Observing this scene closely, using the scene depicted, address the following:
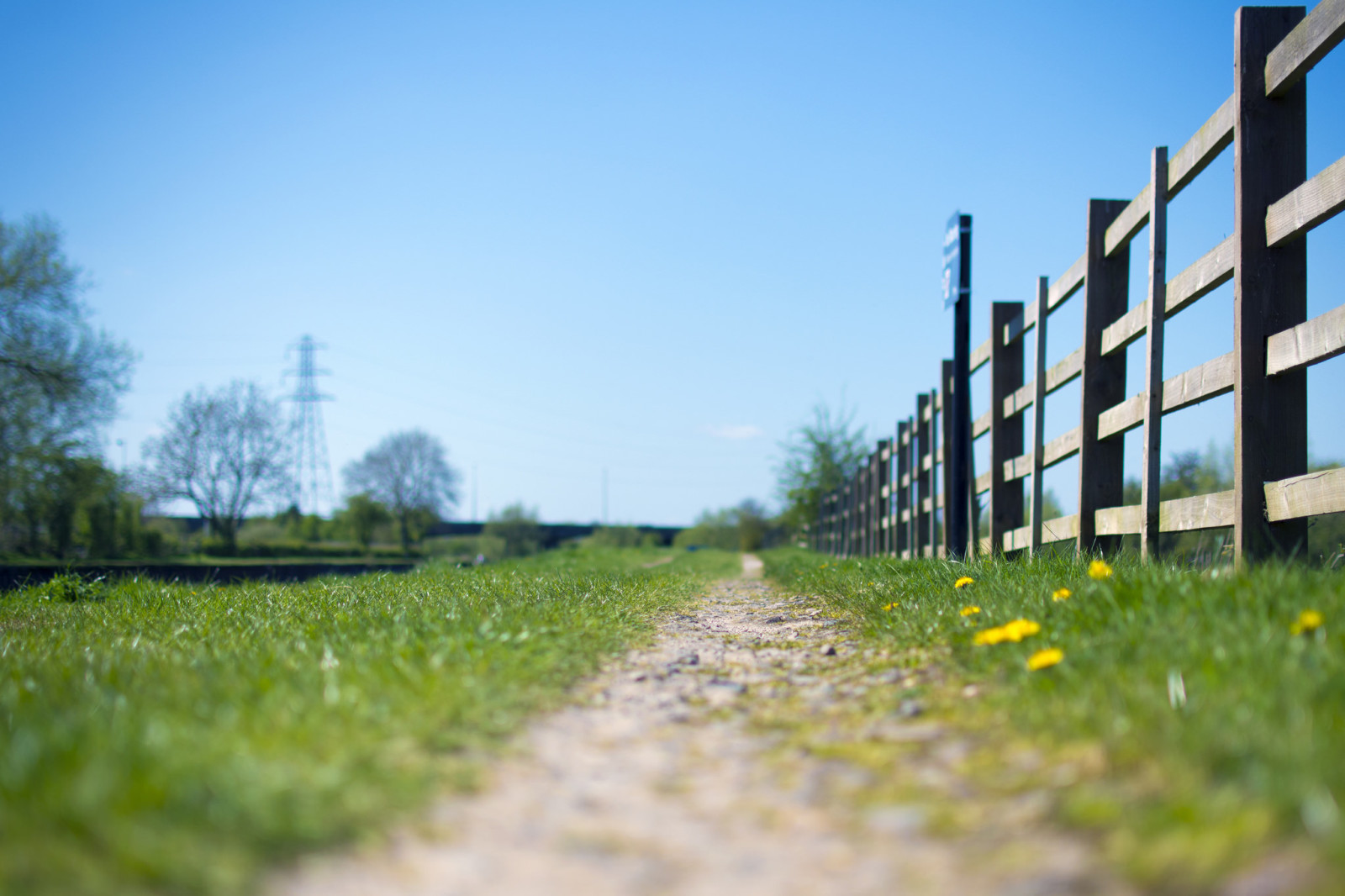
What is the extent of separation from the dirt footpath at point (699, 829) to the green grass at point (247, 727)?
0.15 m

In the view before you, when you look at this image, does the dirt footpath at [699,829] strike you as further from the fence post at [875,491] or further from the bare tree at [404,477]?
→ the bare tree at [404,477]

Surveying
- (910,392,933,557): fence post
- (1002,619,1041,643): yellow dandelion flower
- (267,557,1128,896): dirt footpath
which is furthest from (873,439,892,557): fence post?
(267,557,1128,896): dirt footpath

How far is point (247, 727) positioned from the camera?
233 centimetres

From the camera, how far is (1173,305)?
5.10 metres

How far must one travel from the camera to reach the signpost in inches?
331

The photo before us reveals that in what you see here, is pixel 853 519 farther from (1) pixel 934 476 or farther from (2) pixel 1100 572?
(2) pixel 1100 572

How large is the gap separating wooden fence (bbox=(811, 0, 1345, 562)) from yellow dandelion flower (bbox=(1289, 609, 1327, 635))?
3.65 feet

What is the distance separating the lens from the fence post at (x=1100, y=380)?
6129mm

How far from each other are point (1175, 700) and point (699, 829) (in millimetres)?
1373

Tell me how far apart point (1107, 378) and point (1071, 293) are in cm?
96

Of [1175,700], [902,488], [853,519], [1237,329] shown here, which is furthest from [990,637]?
[853,519]

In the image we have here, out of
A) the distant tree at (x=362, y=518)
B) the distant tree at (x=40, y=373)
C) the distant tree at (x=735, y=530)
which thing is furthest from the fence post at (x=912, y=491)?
the distant tree at (x=362, y=518)

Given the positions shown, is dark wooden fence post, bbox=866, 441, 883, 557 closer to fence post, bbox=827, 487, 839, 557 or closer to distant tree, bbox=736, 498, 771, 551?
fence post, bbox=827, 487, 839, 557

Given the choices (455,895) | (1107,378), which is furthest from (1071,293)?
(455,895)
